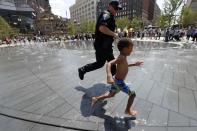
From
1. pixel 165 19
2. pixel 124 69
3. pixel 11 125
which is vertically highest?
pixel 165 19

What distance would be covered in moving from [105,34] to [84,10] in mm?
169680

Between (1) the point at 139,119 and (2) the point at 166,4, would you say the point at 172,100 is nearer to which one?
(1) the point at 139,119

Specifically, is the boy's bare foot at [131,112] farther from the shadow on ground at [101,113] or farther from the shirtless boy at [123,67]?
the shadow on ground at [101,113]

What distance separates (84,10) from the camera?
167125 millimetres

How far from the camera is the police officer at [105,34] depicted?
3852 millimetres

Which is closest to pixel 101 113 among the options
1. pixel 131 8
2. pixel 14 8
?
pixel 14 8

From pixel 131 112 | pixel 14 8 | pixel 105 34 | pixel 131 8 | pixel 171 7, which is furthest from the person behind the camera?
pixel 131 8

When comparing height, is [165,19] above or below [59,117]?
above

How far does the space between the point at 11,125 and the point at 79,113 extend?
3.62 feet

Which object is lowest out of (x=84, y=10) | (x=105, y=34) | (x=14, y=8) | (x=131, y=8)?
(x=105, y=34)

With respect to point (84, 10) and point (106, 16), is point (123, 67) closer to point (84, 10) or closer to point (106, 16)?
point (106, 16)

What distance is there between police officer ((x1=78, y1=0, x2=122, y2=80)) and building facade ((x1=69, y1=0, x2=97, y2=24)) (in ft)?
446

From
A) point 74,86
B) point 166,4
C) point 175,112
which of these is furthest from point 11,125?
point 166,4

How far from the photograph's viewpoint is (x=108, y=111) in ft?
11.4
